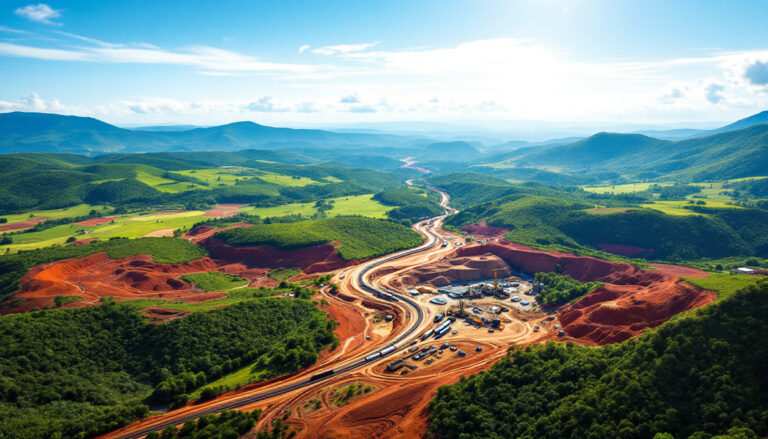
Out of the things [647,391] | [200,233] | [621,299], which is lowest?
[200,233]

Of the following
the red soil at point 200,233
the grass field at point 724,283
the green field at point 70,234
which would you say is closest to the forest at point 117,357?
the grass field at point 724,283

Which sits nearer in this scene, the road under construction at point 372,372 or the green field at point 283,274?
the road under construction at point 372,372

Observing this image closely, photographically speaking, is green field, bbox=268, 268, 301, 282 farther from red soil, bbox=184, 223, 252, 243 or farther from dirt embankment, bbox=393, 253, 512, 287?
red soil, bbox=184, 223, 252, 243

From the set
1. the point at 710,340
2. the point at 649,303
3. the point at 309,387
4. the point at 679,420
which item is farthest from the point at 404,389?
the point at 649,303

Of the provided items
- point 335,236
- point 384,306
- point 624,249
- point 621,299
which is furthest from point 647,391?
point 624,249

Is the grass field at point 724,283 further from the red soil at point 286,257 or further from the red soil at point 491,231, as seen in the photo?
the red soil at point 286,257

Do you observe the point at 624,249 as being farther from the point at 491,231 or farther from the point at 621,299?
the point at 621,299

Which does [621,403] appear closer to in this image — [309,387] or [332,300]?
[309,387]
